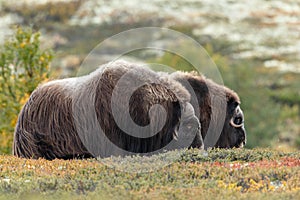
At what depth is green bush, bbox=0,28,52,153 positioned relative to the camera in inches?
620

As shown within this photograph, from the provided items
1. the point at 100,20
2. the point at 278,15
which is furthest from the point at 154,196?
the point at 278,15

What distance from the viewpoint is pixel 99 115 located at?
8195 mm

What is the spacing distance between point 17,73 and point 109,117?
Answer: 27.9ft

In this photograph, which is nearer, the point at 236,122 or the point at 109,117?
the point at 109,117

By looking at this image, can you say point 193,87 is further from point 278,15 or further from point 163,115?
point 278,15

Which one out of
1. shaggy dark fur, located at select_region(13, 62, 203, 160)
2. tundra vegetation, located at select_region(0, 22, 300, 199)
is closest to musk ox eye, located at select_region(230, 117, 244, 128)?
shaggy dark fur, located at select_region(13, 62, 203, 160)

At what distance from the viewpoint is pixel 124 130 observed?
810 cm

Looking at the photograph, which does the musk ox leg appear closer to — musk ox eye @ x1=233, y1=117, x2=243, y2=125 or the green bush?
musk ox eye @ x1=233, y1=117, x2=243, y2=125

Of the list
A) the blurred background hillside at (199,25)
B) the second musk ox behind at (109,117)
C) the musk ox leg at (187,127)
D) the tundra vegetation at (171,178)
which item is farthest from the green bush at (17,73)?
the blurred background hillside at (199,25)

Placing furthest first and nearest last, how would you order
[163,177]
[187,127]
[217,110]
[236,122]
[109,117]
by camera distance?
[236,122]
[217,110]
[187,127]
[109,117]
[163,177]

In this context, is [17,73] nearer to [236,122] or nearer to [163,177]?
[236,122]

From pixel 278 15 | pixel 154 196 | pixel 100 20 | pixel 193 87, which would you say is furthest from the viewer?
pixel 278 15

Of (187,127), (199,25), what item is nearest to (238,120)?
(187,127)

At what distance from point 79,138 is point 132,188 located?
2.58m
